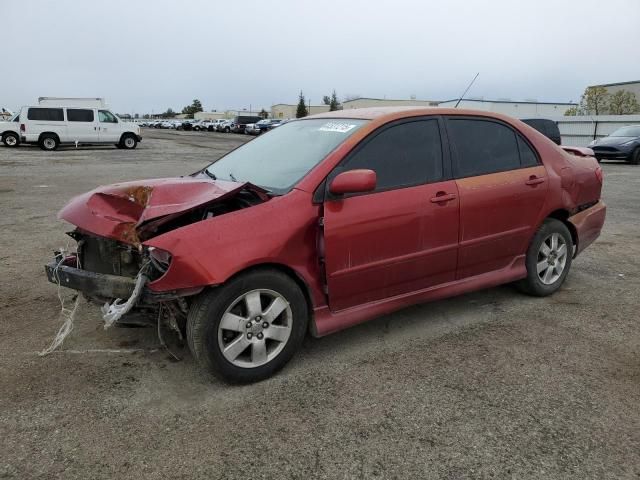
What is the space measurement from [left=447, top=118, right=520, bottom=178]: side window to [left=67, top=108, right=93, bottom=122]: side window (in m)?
22.7

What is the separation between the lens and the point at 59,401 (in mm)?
2945

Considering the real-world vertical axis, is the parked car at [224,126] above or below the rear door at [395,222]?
above

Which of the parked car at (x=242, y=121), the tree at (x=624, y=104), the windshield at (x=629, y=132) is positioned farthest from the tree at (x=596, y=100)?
the parked car at (x=242, y=121)

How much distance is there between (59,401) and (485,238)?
310cm

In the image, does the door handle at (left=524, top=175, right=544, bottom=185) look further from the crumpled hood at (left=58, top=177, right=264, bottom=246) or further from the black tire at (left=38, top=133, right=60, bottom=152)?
the black tire at (left=38, top=133, right=60, bottom=152)

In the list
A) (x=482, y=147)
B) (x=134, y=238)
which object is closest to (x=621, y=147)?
(x=482, y=147)

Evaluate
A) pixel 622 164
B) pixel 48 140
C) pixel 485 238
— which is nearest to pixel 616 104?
pixel 622 164

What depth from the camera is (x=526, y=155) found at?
434 cm

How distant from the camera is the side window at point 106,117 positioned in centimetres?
2356

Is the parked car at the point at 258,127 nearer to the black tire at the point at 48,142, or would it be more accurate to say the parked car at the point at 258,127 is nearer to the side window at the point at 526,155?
the black tire at the point at 48,142

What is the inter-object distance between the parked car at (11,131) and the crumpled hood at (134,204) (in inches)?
937

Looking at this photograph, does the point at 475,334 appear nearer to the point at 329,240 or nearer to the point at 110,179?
the point at 329,240

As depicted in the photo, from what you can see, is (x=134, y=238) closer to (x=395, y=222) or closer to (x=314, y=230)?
(x=314, y=230)

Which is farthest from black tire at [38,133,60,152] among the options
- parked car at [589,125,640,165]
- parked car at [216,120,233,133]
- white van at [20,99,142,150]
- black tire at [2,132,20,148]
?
parked car at [216,120,233,133]
